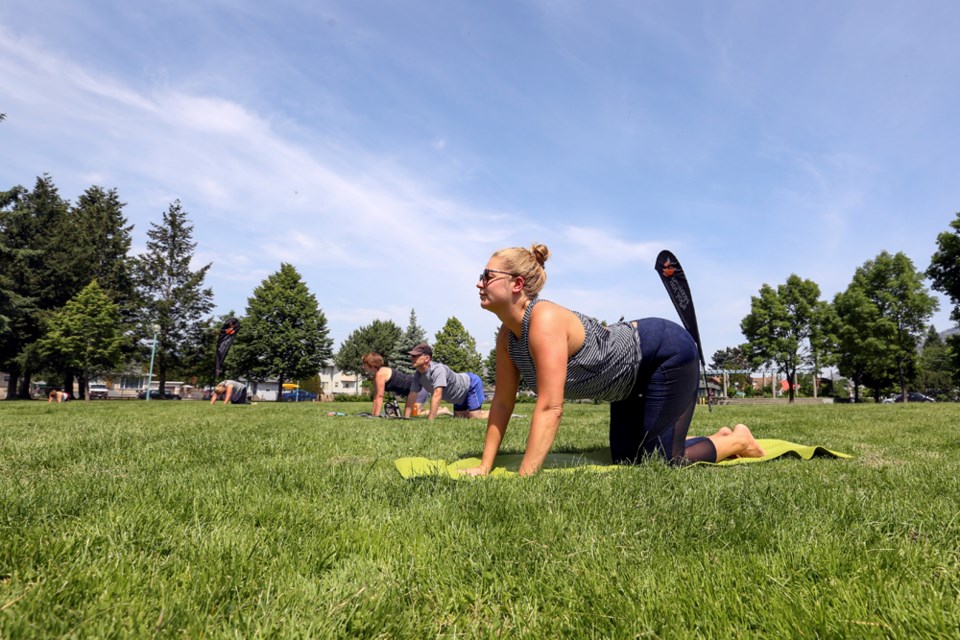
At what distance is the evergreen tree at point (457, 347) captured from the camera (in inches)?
2355

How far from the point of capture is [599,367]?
4.03 meters

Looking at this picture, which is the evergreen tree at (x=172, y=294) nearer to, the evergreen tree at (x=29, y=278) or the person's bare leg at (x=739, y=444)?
the evergreen tree at (x=29, y=278)

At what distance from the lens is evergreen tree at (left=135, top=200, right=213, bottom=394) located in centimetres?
4878

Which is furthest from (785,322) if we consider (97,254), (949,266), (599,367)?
(97,254)

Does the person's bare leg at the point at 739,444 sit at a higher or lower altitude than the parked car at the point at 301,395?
higher

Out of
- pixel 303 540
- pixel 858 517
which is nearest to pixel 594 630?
pixel 303 540

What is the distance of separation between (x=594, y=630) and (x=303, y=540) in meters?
1.15

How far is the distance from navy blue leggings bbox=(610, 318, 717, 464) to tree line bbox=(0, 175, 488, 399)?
40069 millimetres

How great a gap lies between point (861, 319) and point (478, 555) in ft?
149

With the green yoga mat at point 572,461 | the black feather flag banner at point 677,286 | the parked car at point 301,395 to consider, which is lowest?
the parked car at point 301,395

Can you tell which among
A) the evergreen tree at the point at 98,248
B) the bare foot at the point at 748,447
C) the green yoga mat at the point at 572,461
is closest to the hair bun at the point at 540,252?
the green yoga mat at the point at 572,461

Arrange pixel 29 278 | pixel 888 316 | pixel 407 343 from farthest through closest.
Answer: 1. pixel 407 343
2. pixel 29 278
3. pixel 888 316

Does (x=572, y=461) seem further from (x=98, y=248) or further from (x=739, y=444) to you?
(x=98, y=248)

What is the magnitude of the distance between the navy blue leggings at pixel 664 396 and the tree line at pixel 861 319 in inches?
1480
